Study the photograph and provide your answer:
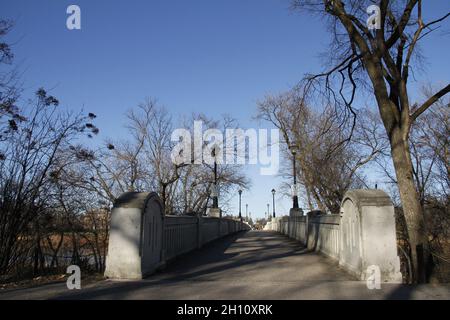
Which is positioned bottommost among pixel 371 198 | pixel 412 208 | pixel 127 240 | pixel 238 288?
pixel 238 288

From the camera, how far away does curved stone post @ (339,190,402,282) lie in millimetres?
6867

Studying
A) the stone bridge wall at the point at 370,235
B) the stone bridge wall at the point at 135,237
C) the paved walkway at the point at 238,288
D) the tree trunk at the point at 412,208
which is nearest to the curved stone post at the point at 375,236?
the stone bridge wall at the point at 370,235

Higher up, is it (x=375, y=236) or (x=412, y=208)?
(x=412, y=208)

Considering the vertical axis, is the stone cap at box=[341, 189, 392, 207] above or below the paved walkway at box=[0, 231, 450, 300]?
above

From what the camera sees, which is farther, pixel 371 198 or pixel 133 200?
pixel 133 200

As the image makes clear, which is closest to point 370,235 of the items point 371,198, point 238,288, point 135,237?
point 371,198

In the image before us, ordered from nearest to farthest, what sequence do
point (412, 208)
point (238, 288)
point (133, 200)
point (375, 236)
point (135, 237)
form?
point (238, 288), point (375, 236), point (135, 237), point (133, 200), point (412, 208)

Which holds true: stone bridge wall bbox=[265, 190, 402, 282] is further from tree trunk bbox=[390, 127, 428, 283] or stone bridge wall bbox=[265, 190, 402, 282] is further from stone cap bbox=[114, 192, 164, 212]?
stone cap bbox=[114, 192, 164, 212]

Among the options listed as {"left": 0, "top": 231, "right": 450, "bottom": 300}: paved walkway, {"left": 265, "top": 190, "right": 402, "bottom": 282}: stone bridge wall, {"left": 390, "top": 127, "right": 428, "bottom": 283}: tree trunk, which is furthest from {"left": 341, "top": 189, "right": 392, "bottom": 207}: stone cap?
{"left": 390, "top": 127, "right": 428, "bottom": 283}: tree trunk

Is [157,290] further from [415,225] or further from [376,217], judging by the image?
[415,225]

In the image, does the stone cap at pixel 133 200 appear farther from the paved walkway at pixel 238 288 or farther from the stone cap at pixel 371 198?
the stone cap at pixel 371 198

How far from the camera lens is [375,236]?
6977 mm

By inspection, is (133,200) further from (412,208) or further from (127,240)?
(412,208)
